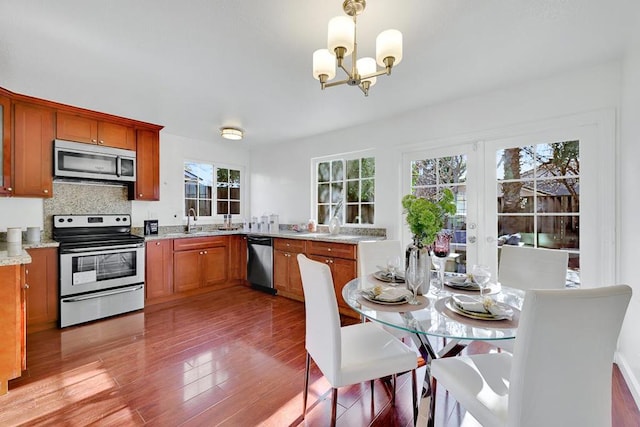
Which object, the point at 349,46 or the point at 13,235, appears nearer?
the point at 349,46

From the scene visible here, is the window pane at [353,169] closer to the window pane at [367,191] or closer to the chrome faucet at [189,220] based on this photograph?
the window pane at [367,191]

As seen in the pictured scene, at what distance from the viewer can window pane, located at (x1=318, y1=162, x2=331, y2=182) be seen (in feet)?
14.4

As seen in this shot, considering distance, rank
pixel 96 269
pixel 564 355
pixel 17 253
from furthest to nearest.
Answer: pixel 96 269, pixel 17 253, pixel 564 355

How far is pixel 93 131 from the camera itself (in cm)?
342

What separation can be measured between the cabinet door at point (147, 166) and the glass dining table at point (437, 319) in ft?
10.8

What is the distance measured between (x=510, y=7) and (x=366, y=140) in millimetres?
2229

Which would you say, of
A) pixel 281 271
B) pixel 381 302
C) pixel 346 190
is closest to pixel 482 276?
pixel 381 302

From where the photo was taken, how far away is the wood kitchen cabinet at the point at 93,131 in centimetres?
321

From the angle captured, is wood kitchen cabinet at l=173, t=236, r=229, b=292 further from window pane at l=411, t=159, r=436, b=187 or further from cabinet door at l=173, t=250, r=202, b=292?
window pane at l=411, t=159, r=436, b=187

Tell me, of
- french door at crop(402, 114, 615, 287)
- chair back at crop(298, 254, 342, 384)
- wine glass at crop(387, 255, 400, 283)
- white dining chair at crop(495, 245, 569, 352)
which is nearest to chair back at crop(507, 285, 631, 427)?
chair back at crop(298, 254, 342, 384)

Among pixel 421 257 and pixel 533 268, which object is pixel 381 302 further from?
pixel 533 268

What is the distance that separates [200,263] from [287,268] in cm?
126

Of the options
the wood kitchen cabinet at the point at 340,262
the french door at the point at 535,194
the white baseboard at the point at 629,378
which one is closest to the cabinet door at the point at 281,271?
the wood kitchen cabinet at the point at 340,262

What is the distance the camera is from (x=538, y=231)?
8.62 ft
